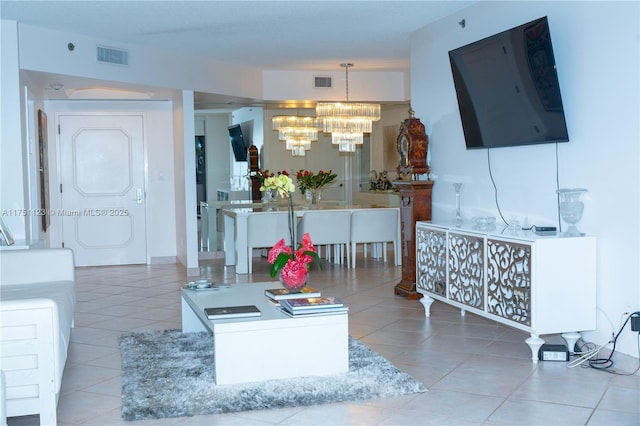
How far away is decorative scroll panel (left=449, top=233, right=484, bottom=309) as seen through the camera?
179 inches

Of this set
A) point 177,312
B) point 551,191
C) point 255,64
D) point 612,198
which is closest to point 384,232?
point 255,64

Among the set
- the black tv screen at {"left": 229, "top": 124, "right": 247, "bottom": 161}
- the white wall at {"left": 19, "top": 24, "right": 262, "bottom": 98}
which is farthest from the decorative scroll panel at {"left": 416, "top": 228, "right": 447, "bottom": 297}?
the black tv screen at {"left": 229, "top": 124, "right": 247, "bottom": 161}

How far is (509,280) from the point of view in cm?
420

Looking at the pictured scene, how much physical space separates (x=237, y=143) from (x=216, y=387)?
685 centimetres

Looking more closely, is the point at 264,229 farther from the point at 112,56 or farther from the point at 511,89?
the point at 511,89

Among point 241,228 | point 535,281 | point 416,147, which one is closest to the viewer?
point 535,281

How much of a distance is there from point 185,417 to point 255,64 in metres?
6.01

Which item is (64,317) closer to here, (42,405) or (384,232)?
(42,405)

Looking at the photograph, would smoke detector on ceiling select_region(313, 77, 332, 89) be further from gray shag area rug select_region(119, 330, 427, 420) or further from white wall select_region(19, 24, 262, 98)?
gray shag area rug select_region(119, 330, 427, 420)

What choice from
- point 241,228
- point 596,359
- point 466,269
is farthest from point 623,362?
point 241,228

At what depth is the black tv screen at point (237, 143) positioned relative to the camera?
10055 mm

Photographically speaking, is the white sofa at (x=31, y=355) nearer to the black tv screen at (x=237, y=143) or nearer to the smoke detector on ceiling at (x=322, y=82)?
the smoke detector on ceiling at (x=322, y=82)

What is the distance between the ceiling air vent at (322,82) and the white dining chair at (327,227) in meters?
1.95

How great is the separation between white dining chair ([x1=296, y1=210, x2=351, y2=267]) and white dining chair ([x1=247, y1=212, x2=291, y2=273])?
34cm
